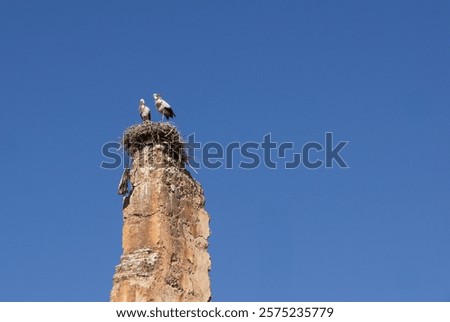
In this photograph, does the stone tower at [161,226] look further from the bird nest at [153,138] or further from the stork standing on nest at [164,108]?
the stork standing on nest at [164,108]

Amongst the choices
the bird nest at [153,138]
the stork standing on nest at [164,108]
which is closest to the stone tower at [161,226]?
the bird nest at [153,138]

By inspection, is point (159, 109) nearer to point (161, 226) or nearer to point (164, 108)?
point (164, 108)

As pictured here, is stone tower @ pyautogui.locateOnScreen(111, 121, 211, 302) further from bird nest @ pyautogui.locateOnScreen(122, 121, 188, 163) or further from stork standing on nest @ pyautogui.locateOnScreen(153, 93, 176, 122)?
stork standing on nest @ pyautogui.locateOnScreen(153, 93, 176, 122)

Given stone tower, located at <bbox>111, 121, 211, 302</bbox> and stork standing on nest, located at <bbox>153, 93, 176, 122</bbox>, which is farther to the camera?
stork standing on nest, located at <bbox>153, 93, 176, 122</bbox>

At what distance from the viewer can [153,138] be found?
25.8 m

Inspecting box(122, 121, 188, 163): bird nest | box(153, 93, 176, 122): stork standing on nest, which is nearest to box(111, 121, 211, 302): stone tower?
box(122, 121, 188, 163): bird nest

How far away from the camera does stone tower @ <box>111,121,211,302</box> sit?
2400cm

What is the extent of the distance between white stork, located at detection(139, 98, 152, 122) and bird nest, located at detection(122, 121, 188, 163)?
2.49 feet

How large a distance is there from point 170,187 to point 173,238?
4.23ft
